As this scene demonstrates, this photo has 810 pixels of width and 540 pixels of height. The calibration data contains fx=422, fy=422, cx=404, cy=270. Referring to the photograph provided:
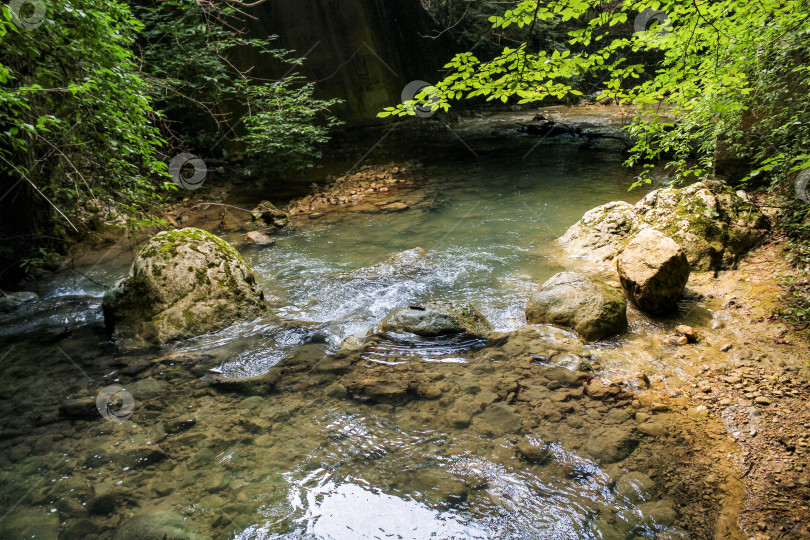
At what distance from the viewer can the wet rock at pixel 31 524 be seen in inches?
98.0

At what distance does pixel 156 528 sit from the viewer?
99.3 inches

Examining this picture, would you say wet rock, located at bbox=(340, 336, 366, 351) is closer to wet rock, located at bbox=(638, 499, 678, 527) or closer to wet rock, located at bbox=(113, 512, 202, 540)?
wet rock, located at bbox=(113, 512, 202, 540)

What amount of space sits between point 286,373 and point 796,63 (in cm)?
749

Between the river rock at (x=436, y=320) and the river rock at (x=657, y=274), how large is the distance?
1751 mm

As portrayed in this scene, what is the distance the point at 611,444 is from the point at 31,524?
12.6ft

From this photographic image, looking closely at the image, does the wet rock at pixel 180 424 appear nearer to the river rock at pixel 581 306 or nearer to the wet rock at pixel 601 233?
the river rock at pixel 581 306

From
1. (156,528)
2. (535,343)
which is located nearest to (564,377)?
(535,343)

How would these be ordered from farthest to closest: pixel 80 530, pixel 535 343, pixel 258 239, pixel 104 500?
pixel 258 239
pixel 535 343
pixel 104 500
pixel 80 530

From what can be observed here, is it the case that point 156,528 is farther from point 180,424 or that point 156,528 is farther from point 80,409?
point 80,409

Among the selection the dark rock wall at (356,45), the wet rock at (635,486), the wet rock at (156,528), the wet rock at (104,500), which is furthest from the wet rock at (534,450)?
the dark rock wall at (356,45)

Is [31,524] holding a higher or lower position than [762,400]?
higher

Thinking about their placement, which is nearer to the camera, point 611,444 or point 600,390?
point 611,444

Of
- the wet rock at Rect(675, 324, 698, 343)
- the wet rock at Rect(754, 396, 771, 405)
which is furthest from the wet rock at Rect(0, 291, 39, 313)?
the wet rock at Rect(754, 396, 771, 405)

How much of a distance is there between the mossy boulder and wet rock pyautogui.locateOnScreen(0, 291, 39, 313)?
812cm
